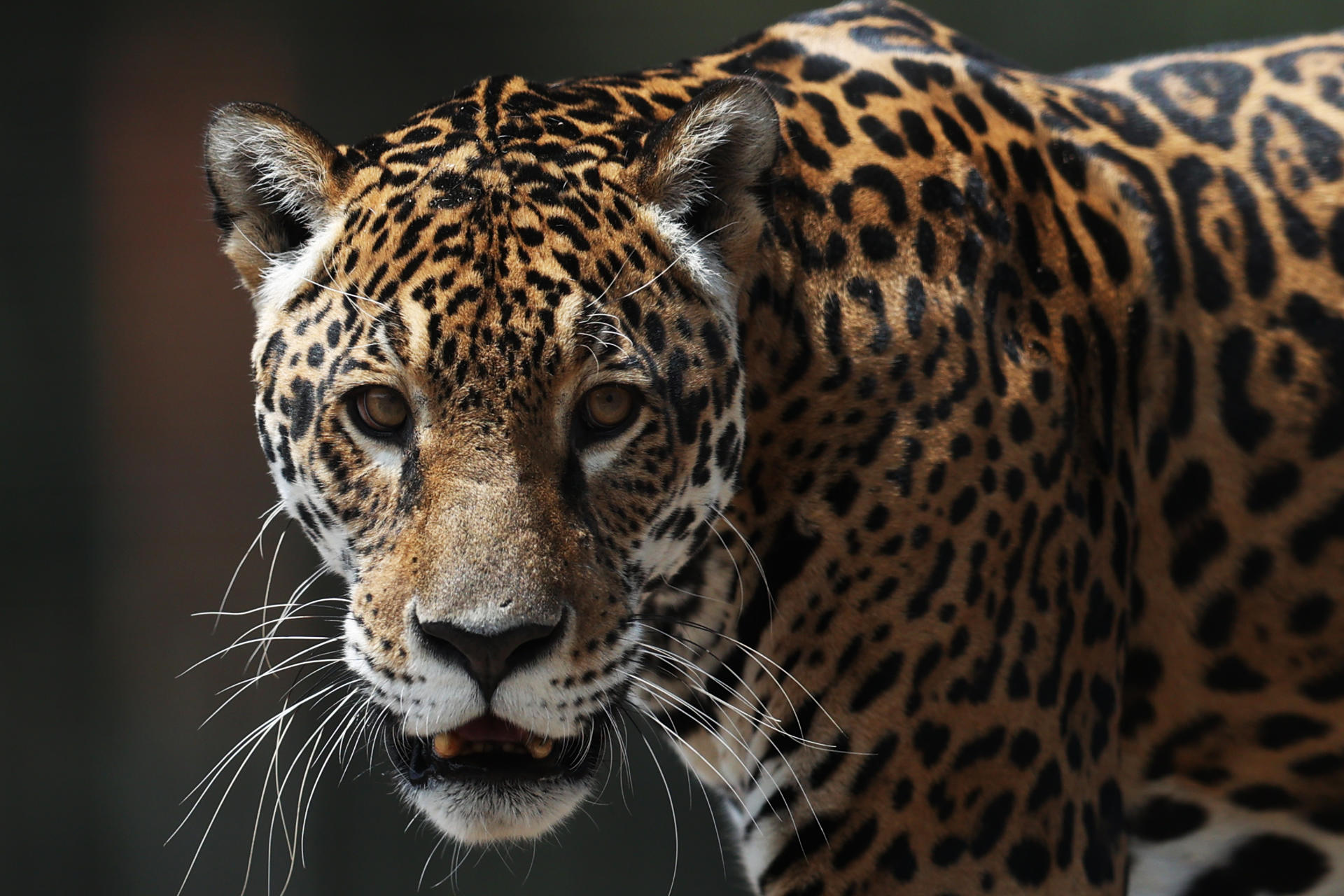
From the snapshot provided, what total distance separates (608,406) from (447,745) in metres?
0.80

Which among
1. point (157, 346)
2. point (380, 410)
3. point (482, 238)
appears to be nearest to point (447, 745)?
point (380, 410)

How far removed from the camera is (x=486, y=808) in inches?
128

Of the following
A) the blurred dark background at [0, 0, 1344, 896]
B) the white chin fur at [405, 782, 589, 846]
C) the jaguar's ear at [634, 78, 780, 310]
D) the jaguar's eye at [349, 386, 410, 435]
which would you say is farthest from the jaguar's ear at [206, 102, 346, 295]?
the blurred dark background at [0, 0, 1344, 896]

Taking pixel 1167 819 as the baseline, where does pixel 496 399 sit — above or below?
above

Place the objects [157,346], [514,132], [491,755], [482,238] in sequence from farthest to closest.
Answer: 1. [157,346]
2. [514,132]
3. [491,755]
4. [482,238]

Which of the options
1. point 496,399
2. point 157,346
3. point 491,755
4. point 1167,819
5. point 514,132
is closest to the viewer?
point 496,399

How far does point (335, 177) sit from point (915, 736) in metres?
1.83

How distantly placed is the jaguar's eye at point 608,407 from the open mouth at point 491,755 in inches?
25.9

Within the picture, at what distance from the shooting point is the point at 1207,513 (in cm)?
373

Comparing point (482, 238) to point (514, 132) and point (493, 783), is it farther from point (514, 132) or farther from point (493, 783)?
point (493, 783)

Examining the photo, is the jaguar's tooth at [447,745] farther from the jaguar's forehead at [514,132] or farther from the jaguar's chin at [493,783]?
the jaguar's forehead at [514,132]

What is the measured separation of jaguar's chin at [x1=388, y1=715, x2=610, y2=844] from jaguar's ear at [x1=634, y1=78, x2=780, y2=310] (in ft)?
3.58

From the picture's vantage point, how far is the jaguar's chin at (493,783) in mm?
3211

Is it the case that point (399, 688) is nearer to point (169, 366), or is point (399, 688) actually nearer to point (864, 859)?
point (864, 859)
